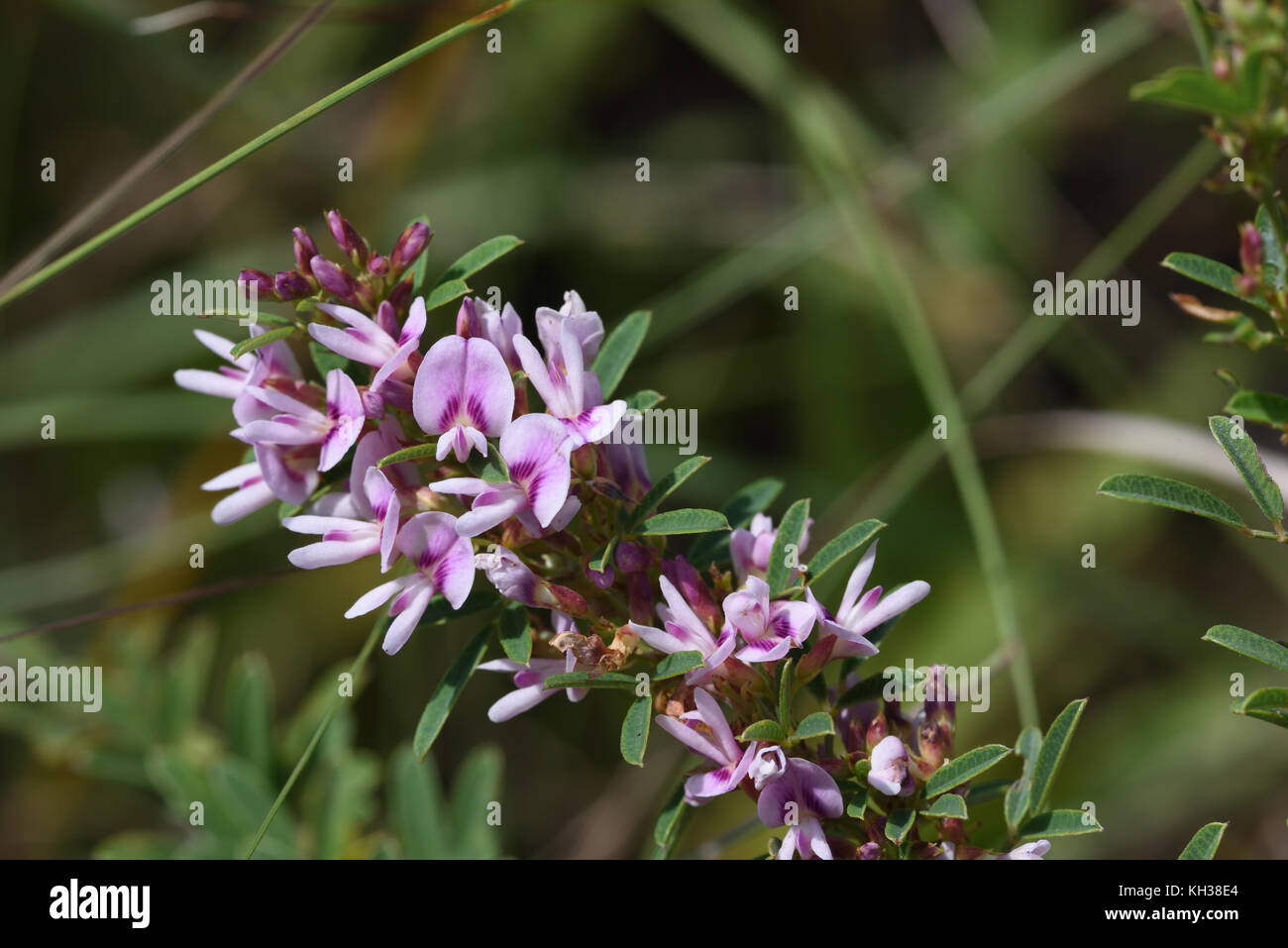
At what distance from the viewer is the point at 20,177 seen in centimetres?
449

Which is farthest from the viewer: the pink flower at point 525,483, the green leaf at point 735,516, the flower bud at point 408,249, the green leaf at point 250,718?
the green leaf at point 250,718

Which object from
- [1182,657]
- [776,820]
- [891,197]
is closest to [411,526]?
[776,820]

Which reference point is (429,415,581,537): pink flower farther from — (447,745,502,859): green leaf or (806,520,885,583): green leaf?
(447,745,502,859): green leaf

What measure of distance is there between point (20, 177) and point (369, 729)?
8.90 ft

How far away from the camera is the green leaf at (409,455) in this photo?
1375 millimetres

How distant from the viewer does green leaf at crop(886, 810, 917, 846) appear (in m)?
1.39

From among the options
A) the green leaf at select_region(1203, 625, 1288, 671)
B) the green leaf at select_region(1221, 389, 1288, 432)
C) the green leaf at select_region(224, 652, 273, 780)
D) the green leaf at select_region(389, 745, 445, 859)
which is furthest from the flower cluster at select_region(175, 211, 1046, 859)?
the green leaf at select_region(224, 652, 273, 780)

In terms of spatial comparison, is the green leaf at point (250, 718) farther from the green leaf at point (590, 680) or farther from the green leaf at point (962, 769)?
the green leaf at point (962, 769)

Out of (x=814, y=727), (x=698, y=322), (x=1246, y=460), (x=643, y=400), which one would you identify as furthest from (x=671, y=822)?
(x=698, y=322)

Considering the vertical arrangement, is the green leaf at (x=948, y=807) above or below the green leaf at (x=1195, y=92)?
below

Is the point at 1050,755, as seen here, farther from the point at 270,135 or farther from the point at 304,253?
the point at 270,135

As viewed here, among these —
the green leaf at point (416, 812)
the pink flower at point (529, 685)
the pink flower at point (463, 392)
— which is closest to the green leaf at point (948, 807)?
the pink flower at point (529, 685)

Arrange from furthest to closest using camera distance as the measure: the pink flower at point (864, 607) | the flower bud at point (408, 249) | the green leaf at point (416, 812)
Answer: the green leaf at point (416, 812) → the flower bud at point (408, 249) → the pink flower at point (864, 607)

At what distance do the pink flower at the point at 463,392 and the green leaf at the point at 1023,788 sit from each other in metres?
0.88
